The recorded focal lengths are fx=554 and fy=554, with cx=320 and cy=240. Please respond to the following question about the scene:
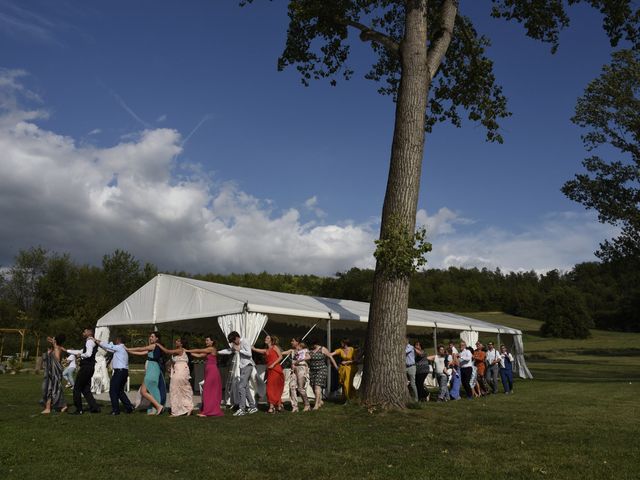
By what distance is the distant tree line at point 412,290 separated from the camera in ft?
126

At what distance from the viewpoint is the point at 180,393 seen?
30.2ft

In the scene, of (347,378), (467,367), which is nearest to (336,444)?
(347,378)

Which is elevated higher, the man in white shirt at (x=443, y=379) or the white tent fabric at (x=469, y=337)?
the white tent fabric at (x=469, y=337)

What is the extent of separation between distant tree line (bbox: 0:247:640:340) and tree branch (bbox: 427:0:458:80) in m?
17.1

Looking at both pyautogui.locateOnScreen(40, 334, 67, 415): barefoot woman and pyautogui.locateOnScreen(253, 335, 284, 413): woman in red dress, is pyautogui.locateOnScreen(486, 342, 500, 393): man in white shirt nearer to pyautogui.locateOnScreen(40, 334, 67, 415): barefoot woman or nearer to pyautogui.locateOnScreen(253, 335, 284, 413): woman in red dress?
pyautogui.locateOnScreen(253, 335, 284, 413): woman in red dress

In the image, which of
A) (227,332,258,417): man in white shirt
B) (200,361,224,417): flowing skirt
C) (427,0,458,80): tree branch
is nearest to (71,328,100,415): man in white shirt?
(200,361,224,417): flowing skirt

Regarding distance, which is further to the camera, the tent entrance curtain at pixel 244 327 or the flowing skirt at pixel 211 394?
the tent entrance curtain at pixel 244 327

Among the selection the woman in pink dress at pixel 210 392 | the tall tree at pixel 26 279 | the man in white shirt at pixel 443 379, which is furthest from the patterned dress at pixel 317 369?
the tall tree at pixel 26 279

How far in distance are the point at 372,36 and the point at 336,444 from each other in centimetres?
773

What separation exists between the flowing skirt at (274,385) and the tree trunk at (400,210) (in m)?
1.67

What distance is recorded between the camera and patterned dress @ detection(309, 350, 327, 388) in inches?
417

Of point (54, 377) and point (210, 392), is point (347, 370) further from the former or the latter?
point (54, 377)

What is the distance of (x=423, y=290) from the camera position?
6869 centimetres

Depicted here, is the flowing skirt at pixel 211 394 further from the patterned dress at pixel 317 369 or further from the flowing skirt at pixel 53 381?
the flowing skirt at pixel 53 381
